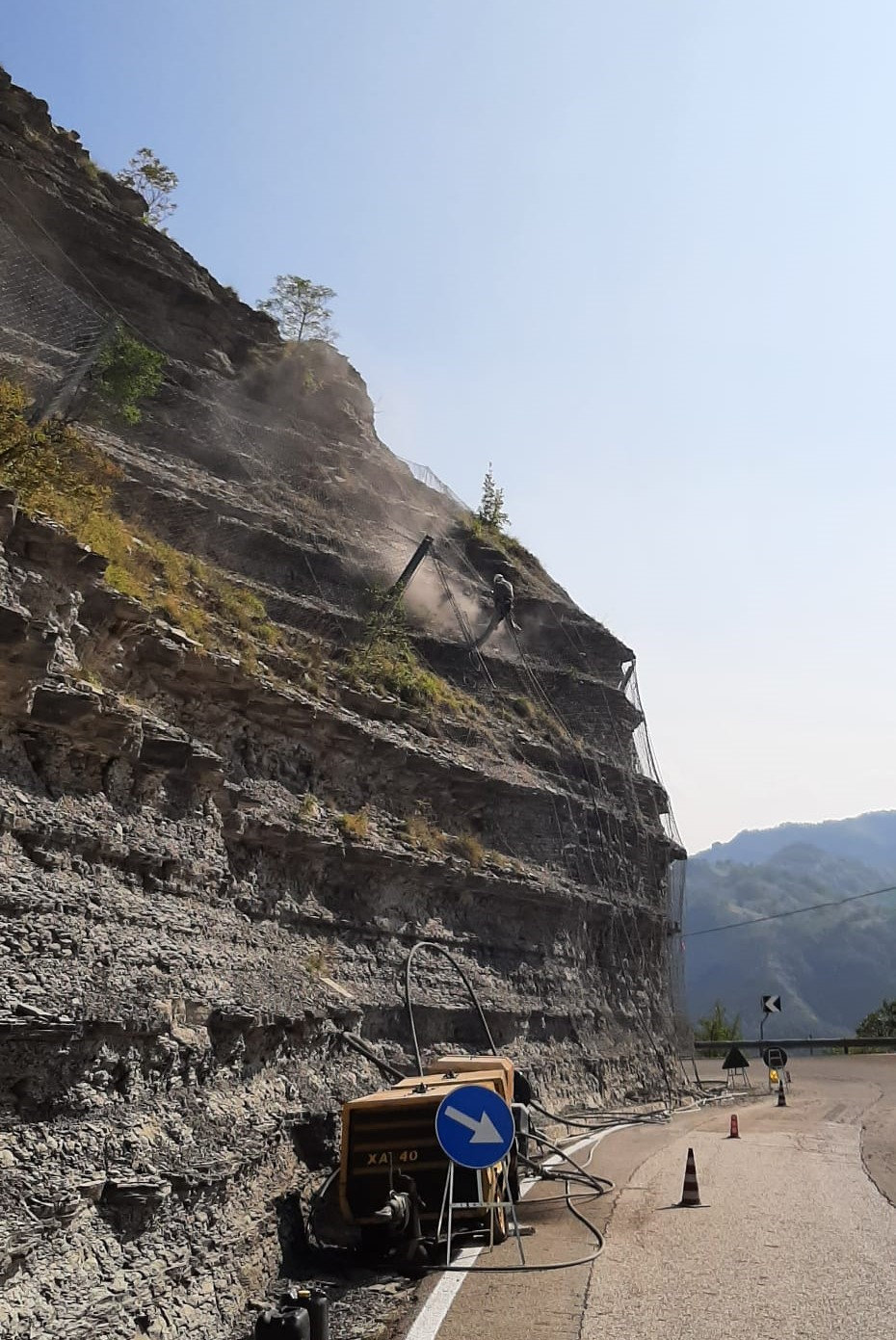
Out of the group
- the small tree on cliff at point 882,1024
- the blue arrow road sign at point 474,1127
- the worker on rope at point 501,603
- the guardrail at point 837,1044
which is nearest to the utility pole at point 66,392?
the blue arrow road sign at point 474,1127

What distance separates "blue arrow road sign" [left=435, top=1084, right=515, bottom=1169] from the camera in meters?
8.76

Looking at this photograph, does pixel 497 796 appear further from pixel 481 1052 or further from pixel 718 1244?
pixel 718 1244

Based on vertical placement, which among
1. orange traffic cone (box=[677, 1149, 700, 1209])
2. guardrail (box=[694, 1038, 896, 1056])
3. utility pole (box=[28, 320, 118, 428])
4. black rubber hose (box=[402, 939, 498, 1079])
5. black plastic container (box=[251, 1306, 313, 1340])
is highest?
utility pole (box=[28, 320, 118, 428])

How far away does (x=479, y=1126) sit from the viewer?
8891 millimetres

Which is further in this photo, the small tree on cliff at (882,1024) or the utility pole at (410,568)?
the small tree on cliff at (882,1024)

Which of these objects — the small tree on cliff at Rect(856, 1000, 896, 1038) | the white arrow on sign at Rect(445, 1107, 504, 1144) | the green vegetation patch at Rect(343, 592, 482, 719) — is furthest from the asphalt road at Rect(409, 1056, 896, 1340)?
the small tree on cliff at Rect(856, 1000, 896, 1038)

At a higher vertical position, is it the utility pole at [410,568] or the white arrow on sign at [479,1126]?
the utility pole at [410,568]

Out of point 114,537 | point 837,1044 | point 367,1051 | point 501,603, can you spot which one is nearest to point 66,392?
point 114,537

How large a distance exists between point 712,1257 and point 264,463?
66.9 ft

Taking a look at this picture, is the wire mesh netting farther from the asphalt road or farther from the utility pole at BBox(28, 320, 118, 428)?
the asphalt road

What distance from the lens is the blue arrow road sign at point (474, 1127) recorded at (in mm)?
8758

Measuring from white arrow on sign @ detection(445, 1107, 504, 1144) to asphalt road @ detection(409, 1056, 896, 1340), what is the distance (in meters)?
1.31

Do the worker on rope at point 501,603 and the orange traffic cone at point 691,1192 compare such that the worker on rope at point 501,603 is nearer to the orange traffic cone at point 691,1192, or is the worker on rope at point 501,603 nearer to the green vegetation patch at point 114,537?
the green vegetation patch at point 114,537

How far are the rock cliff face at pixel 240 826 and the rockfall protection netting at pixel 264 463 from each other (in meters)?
0.10
